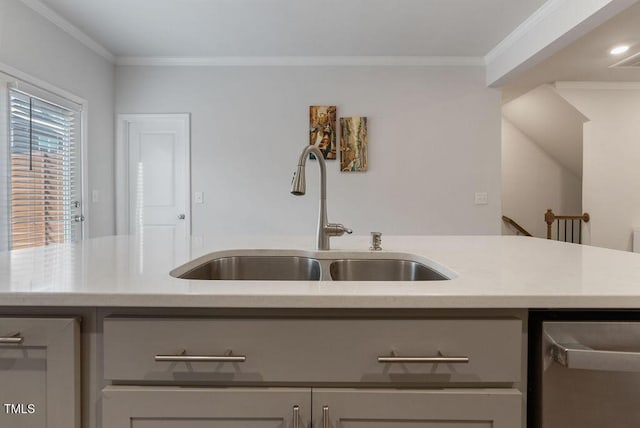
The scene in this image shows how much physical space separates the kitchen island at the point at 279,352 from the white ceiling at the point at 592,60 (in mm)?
3321

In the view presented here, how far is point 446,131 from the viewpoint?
4086 mm

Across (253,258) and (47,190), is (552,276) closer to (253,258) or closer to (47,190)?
(253,258)

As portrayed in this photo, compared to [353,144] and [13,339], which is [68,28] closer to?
[353,144]

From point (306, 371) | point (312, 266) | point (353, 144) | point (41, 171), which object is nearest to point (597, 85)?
point (353, 144)

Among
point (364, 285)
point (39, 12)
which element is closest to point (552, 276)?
point (364, 285)

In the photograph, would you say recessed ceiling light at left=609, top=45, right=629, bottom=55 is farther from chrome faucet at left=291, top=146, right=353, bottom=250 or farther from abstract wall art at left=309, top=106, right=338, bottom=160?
chrome faucet at left=291, top=146, right=353, bottom=250

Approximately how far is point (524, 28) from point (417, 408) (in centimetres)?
361

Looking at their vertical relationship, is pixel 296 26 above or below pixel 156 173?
above

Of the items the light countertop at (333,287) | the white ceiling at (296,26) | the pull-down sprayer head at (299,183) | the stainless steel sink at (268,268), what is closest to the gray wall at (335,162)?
the white ceiling at (296,26)

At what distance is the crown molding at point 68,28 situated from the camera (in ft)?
9.55

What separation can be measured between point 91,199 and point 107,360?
11.6 ft

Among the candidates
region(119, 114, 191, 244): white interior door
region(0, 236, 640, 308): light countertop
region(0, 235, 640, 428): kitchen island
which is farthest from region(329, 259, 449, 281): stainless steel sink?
region(119, 114, 191, 244): white interior door

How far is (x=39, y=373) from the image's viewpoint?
71 centimetres

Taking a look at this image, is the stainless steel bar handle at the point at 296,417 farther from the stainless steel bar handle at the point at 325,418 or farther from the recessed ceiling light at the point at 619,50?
the recessed ceiling light at the point at 619,50
